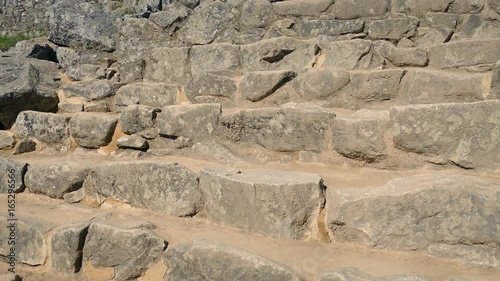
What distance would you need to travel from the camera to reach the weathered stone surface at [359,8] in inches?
184

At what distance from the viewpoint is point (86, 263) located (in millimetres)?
3459

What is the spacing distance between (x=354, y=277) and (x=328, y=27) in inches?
131

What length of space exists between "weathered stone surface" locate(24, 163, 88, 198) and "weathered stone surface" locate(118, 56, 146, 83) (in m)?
1.72

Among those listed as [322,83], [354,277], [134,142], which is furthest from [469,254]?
[134,142]

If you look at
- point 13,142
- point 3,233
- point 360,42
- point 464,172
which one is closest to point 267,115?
point 360,42

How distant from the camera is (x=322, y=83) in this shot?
13.5ft

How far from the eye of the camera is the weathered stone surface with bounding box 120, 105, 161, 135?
14.8ft

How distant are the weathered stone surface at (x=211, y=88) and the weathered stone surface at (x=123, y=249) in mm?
1963

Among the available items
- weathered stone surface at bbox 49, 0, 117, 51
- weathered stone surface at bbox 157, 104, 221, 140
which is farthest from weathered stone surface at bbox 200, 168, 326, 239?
weathered stone surface at bbox 49, 0, 117, 51

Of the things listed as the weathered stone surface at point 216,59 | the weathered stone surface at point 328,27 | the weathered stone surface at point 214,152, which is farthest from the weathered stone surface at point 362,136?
the weathered stone surface at point 216,59

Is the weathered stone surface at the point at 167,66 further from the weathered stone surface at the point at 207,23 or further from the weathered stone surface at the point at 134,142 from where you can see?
the weathered stone surface at the point at 134,142

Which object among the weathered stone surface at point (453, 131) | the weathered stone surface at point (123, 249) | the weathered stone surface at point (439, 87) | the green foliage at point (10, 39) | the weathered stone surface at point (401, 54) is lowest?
Answer: the weathered stone surface at point (123, 249)

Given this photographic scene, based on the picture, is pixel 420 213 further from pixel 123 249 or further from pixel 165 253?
pixel 123 249

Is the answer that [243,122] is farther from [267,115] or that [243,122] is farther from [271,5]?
[271,5]
